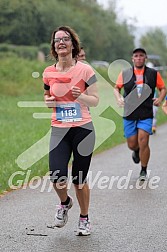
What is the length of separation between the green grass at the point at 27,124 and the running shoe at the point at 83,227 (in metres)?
1.83

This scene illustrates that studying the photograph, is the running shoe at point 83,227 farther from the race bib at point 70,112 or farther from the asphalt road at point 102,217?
the race bib at point 70,112

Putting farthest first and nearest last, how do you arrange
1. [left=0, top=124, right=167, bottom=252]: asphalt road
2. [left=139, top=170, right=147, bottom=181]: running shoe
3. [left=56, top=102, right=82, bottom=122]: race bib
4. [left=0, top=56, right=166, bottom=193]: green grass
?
[left=0, top=56, right=166, bottom=193]: green grass < [left=139, top=170, right=147, bottom=181]: running shoe < [left=56, top=102, right=82, bottom=122]: race bib < [left=0, top=124, right=167, bottom=252]: asphalt road

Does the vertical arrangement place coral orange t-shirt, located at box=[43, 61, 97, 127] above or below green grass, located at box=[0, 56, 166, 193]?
above

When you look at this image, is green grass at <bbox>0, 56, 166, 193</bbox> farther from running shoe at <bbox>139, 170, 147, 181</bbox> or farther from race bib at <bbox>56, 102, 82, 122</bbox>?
running shoe at <bbox>139, 170, 147, 181</bbox>

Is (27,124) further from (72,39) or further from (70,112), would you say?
(70,112)

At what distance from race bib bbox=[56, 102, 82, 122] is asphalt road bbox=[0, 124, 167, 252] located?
1.13m

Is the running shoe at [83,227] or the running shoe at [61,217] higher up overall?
the running shoe at [61,217]

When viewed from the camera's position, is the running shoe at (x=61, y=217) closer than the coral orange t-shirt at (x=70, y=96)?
No

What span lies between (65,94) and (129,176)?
4.30 m

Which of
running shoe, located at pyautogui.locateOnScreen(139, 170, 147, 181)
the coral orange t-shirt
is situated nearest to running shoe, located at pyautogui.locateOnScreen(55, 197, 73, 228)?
the coral orange t-shirt

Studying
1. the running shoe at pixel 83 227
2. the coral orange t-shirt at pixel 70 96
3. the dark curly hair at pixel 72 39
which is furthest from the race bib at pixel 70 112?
the running shoe at pixel 83 227

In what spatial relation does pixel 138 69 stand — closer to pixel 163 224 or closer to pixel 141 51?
pixel 141 51

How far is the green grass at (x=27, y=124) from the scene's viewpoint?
1123 cm

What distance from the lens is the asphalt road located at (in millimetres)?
6164
